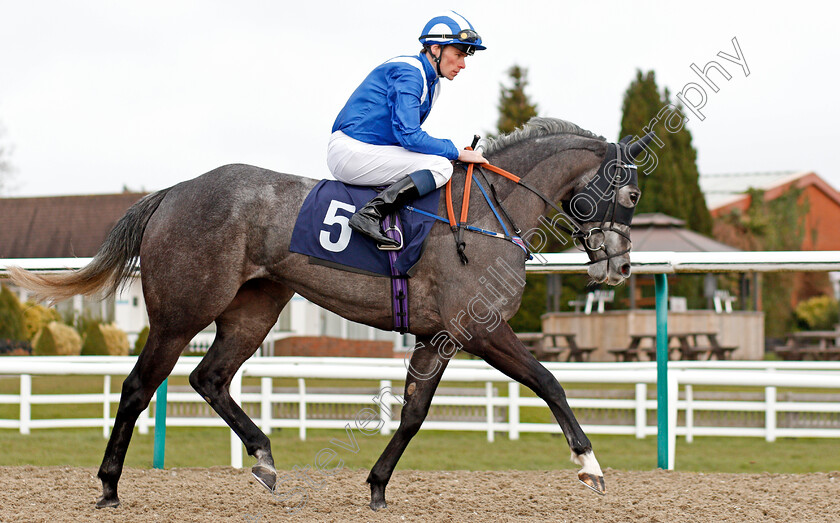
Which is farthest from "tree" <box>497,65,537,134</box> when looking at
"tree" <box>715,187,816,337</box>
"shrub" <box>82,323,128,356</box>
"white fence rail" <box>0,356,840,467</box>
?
"white fence rail" <box>0,356,840,467</box>

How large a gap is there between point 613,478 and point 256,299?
223cm

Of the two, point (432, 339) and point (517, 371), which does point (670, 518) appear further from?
point (432, 339)

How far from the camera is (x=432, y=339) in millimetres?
3951

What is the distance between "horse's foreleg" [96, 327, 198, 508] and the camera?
3.91m

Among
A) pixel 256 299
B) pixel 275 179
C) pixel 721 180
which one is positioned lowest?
pixel 256 299

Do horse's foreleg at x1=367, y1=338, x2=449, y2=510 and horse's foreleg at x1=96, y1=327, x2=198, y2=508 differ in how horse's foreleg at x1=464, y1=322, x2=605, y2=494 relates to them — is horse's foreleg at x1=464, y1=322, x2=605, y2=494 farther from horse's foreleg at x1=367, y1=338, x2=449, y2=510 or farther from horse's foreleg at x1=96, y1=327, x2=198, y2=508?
horse's foreleg at x1=96, y1=327, x2=198, y2=508

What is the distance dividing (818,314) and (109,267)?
91.0ft

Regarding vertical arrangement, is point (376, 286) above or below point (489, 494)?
above

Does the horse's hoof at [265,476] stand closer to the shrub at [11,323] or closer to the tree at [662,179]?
the shrub at [11,323]

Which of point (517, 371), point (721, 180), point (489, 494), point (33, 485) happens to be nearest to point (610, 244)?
point (517, 371)

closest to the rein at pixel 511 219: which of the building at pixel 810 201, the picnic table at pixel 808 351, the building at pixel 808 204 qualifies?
the picnic table at pixel 808 351

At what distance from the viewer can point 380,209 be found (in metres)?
3.73

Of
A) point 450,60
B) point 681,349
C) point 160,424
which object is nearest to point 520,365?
point 450,60

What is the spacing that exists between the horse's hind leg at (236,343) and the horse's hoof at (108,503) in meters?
0.61
